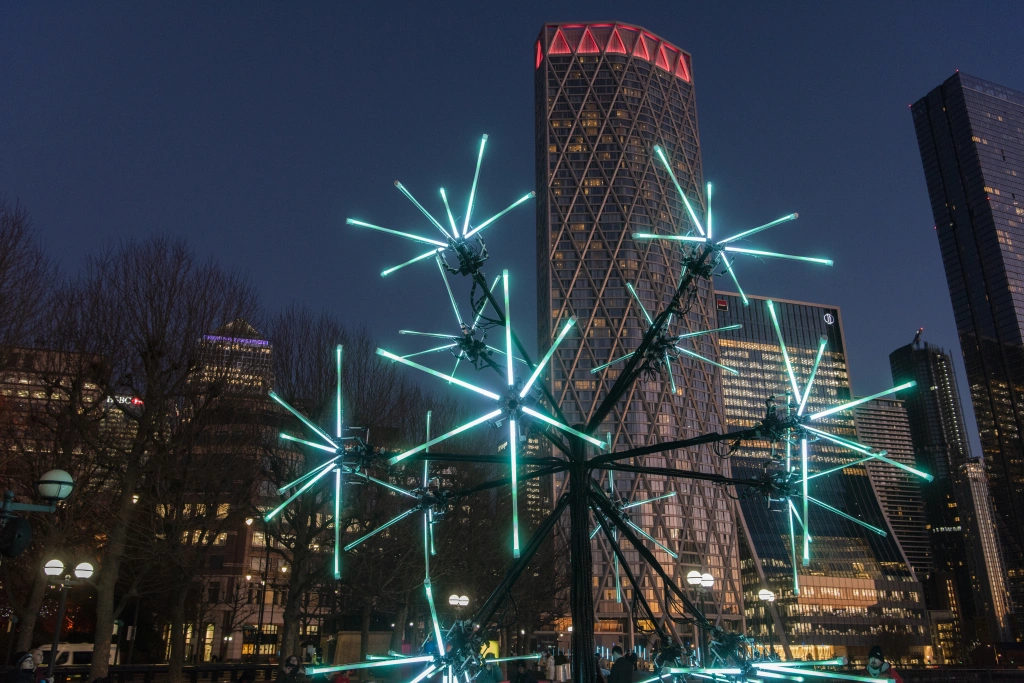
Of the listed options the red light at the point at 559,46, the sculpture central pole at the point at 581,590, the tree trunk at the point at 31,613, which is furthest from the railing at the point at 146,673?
the red light at the point at 559,46

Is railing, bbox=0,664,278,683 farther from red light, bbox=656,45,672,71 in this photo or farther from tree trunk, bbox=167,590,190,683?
red light, bbox=656,45,672,71

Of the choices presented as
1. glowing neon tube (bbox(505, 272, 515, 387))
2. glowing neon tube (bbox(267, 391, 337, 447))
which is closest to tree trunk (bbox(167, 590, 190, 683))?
glowing neon tube (bbox(267, 391, 337, 447))

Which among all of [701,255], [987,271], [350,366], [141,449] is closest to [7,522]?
[701,255]

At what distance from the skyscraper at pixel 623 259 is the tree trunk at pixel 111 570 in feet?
283

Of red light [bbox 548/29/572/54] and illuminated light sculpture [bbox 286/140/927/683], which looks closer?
illuminated light sculpture [bbox 286/140/927/683]

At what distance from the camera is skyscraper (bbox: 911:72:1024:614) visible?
163 metres

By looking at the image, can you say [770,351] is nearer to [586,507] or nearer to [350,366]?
[350,366]

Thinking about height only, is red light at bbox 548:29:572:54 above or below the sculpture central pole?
above

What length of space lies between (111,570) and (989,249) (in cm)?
18686

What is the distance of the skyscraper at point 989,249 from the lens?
163 metres

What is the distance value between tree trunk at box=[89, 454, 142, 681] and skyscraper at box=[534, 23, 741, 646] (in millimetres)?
86158

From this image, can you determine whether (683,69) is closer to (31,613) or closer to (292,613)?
(292,613)

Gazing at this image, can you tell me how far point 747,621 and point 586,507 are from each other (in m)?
131

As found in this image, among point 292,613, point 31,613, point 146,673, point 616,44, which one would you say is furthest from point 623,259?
point 31,613
